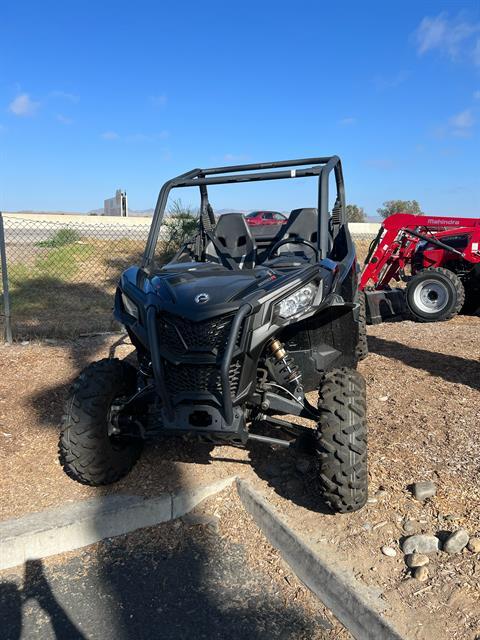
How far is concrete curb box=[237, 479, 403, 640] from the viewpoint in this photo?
2.54 m

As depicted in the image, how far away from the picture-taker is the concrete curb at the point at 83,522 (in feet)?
10.5

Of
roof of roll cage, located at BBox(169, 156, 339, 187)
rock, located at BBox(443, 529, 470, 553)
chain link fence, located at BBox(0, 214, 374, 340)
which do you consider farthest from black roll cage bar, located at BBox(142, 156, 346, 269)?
chain link fence, located at BBox(0, 214, 374, 340)

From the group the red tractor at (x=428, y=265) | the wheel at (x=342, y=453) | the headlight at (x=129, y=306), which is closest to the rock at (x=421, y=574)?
the wheel at (x=342, y=453)

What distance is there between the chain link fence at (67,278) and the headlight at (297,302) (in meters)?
4.81

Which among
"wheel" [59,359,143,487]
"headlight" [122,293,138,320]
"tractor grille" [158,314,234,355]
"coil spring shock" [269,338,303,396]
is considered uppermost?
"headlight" [122,293,138,320]

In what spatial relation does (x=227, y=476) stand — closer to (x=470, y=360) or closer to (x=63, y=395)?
(x=63, y=395)

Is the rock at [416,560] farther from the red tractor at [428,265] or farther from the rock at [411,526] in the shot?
the red tractor at [428,265]

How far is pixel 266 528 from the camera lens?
11.1ft

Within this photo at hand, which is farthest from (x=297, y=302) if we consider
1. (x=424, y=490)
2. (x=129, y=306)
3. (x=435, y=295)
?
(x=435, y=295)

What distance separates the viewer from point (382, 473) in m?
3.75

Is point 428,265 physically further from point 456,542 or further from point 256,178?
point 456,542

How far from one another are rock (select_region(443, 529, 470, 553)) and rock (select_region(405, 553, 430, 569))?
127 millimetres

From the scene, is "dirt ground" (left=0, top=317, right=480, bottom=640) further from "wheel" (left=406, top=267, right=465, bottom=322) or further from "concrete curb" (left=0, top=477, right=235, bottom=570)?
"wheel" (left=406, top=267, right=465, bottom=322)

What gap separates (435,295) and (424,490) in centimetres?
682
